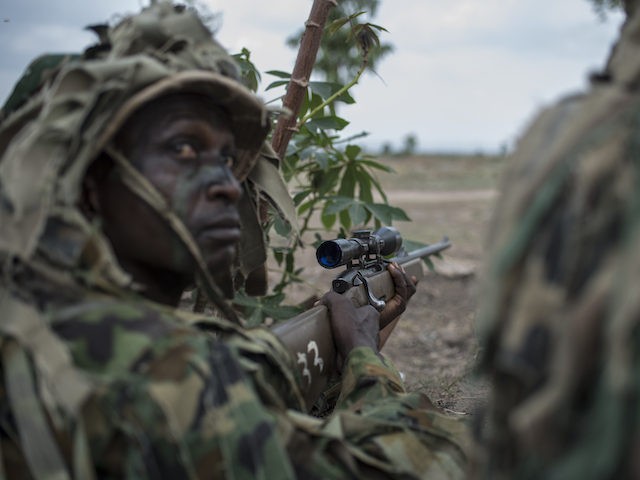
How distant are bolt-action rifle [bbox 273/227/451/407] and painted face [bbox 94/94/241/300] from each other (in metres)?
0.42

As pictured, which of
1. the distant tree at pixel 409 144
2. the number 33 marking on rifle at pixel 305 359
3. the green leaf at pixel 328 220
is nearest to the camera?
the number 33 marking on rifle at pixel 305 359

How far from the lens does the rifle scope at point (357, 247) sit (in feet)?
8.45

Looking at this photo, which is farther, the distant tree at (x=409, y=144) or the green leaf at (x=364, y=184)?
the distant tree at (x=409, y=144)

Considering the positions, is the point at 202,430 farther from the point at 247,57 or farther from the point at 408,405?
the point at 247,57

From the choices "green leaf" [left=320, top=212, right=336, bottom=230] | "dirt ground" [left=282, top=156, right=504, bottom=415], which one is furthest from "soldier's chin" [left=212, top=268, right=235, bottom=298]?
"green leaf" [left=320, top=212, right=336, bottom=230]

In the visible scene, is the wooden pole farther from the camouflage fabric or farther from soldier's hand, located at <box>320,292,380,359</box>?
the camouflage fabric


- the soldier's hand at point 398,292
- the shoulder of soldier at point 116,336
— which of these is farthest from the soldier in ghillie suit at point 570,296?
the soldier's hand at point 398,292

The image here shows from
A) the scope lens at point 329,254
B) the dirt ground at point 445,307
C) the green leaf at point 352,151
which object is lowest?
the dirt ground at point 445,307

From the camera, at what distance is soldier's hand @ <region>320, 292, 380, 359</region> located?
7.37 ft

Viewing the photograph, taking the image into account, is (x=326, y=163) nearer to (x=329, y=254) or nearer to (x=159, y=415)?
(x=329, y=254)

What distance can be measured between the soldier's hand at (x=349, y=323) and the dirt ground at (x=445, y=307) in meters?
0.41

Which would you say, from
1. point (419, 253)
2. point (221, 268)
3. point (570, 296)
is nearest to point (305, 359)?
point (221, 268)

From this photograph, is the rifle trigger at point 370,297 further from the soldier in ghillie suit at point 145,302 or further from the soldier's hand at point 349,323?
the soldier in ghillie suit at point 145,302

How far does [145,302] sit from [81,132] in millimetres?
395
